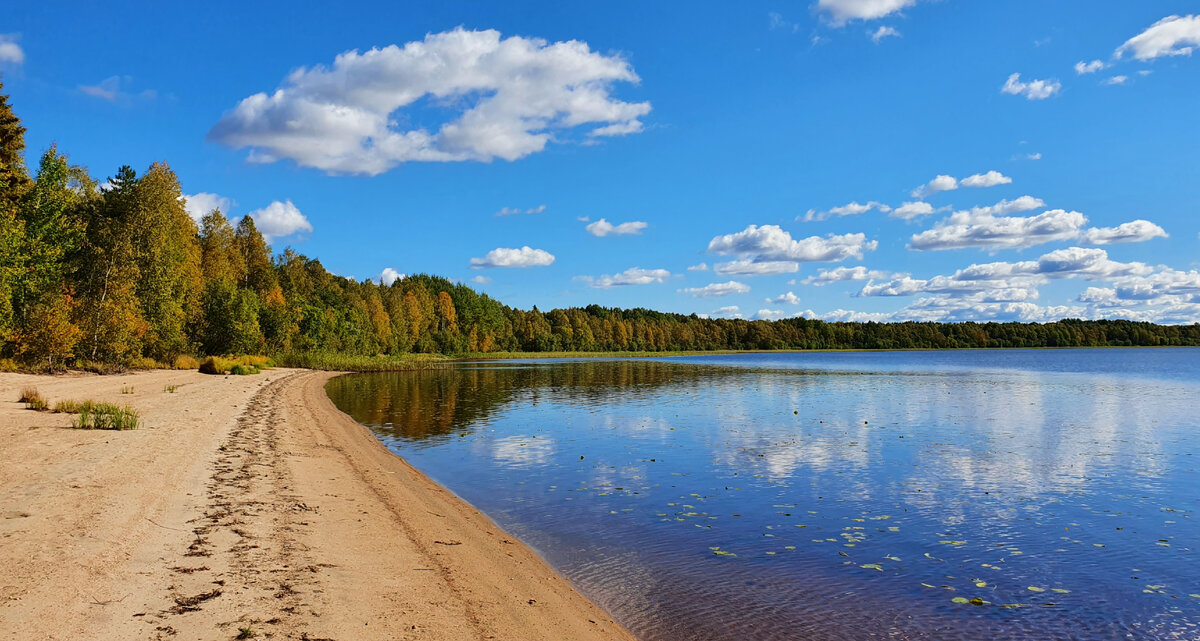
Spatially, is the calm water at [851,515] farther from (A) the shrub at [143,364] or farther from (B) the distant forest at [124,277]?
(A) the shrub at [143,364]

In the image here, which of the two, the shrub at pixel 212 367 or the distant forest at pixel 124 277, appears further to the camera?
the shrub at pixel 212 367

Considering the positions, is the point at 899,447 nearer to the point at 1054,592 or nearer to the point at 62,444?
the point at 1054,592

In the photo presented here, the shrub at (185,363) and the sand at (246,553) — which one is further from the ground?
the shrub at (185,363)

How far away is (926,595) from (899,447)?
15.3 metres

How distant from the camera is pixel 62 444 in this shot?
55.4 ft

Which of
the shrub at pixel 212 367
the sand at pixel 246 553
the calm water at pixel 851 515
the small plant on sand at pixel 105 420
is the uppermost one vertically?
the shrub at pixel 212 367

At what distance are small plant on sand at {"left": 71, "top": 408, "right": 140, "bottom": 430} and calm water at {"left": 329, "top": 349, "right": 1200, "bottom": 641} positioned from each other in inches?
345

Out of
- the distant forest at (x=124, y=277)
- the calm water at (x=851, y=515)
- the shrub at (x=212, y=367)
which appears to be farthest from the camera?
the shrub at (x=212, y=367)

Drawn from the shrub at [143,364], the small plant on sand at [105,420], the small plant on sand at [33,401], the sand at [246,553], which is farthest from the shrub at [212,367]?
the sand at [246,553]

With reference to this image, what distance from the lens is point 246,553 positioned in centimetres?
934

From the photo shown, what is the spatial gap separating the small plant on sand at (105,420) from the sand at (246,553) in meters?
1.59

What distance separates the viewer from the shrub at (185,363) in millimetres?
60781

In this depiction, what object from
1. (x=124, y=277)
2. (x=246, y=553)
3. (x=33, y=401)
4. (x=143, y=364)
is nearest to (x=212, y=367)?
(x=143, y=364)

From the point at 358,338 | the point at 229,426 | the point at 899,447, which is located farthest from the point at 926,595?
the point at 358,338
